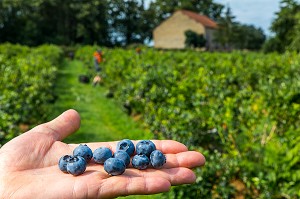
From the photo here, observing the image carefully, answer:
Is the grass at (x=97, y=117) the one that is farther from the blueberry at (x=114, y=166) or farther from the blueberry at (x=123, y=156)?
the blueberry at (x=114, y=166)

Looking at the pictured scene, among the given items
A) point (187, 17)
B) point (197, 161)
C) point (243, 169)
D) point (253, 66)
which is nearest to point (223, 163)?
point (243, 169)

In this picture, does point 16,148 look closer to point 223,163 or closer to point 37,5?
point 223,163

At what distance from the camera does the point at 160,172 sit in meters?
2.95

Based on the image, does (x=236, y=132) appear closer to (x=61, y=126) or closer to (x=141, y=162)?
(x=61, y=126)

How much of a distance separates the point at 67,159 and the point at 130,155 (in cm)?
55

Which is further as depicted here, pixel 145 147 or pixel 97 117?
pixel 97 117

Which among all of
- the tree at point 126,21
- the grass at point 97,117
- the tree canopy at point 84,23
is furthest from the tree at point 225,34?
the grass at point 97,117

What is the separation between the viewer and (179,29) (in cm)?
5944

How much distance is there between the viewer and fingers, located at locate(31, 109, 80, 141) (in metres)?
3.61

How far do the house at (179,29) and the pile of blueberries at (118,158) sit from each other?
183ft

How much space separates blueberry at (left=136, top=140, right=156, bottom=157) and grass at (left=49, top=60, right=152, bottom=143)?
5.08 meters

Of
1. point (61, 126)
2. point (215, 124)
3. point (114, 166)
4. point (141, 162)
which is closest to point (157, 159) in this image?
point (141, 162)

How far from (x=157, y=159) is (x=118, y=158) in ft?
1.00

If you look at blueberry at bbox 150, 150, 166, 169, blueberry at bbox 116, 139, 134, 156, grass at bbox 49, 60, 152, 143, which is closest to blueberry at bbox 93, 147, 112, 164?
blueberry at bbox 116, 139, 134, 156
